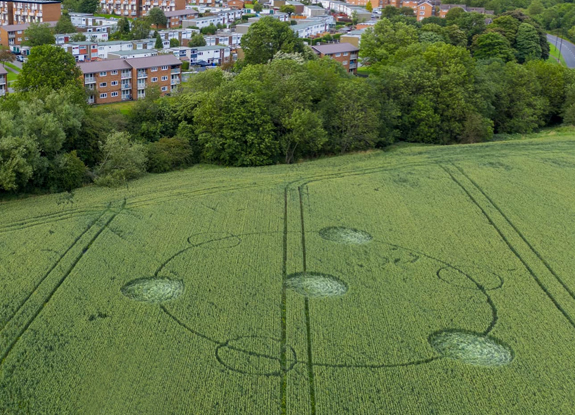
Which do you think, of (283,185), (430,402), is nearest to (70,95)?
(283,185)

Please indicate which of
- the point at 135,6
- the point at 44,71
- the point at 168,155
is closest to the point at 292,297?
the point at 168,155

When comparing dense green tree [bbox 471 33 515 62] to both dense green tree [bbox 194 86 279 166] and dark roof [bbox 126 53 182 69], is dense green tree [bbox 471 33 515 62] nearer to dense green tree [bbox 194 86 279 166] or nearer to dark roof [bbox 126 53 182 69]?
dark roof [bbox 126 53 182 69]

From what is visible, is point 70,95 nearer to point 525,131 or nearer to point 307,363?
point 307,363

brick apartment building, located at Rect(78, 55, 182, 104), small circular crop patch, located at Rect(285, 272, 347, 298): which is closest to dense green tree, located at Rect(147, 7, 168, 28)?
brick apartment building, located at Rect(78, 55, 182, 104)

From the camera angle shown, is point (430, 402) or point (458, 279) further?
point (458, 279)

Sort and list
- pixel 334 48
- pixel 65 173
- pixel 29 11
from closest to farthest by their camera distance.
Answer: pixel 65 173 → pixel 334 48 → pixel 29 11

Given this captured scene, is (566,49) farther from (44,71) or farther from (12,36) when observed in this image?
(12,36)
